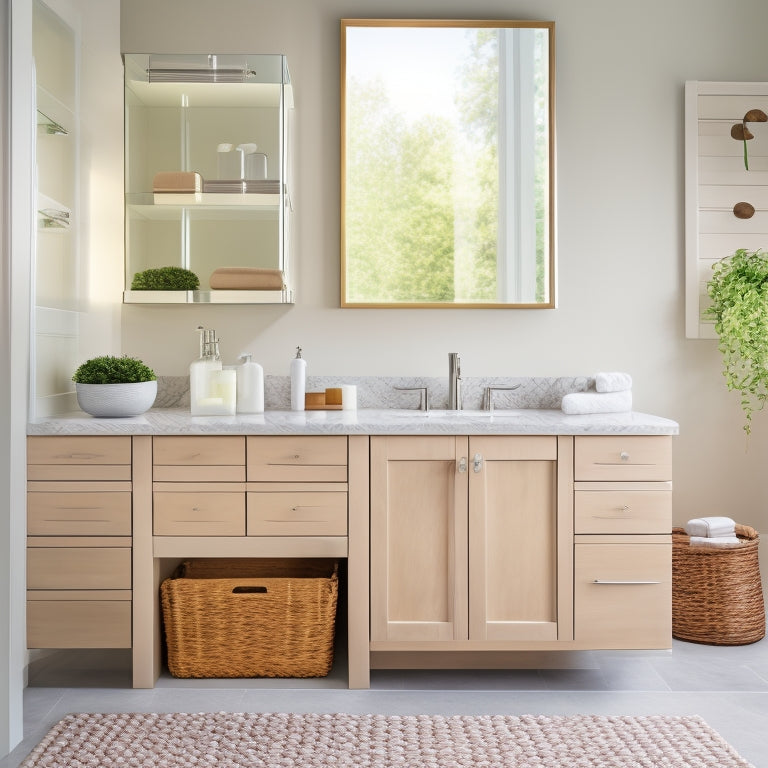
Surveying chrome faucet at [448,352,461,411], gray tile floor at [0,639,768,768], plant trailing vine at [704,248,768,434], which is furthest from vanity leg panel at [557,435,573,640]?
plant trailing vine at [704,248,768,434]

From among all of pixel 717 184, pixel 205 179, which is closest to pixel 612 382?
pixel 717 184

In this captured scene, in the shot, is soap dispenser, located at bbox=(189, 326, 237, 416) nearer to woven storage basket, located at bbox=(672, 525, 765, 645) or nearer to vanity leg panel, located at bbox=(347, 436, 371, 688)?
vanity leg panel, located at bbox=(347, 436, 371, 688)

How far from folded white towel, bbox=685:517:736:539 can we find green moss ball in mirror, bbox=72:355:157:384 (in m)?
2.04

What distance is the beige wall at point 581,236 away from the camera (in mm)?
3055

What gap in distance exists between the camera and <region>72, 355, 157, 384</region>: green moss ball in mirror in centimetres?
256

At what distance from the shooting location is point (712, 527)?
287cm

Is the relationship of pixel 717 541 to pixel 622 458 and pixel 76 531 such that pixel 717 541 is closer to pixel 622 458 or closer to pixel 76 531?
pixel 622 458

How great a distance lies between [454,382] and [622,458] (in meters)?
0.72

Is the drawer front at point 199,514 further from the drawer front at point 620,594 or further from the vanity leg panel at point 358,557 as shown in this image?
the drawer front at point 620,594

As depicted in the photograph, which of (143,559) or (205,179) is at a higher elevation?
(205,179)

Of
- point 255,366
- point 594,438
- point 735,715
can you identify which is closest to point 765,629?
point 735,715

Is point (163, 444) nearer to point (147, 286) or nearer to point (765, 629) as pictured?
point (147, 286)

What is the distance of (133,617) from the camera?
96.0 inches

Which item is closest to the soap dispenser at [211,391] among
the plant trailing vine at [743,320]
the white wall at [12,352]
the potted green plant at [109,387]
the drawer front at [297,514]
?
the potted green plant at [109,387]
